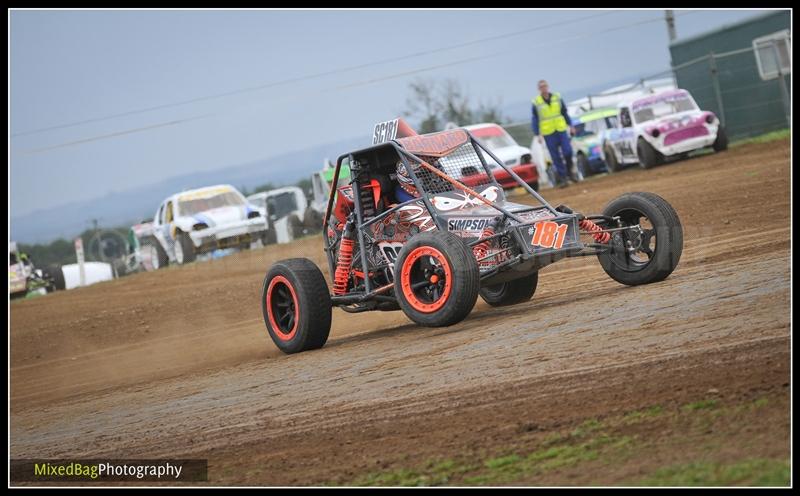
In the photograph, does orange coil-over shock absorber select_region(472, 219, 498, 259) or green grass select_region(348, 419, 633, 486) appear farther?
orange coil-over shock absorber select_region(472, 219, 498, 259)

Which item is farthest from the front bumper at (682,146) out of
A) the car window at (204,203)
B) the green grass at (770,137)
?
the car window at (204,203)

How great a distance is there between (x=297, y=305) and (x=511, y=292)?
193 cm

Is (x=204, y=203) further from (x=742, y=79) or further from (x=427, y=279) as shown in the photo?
(x=427, y=279)

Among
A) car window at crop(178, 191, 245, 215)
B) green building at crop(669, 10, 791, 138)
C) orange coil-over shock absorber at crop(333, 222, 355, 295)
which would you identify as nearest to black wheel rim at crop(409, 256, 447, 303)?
orange coil-over shock absorber at crop(333, 222, 355, 295)

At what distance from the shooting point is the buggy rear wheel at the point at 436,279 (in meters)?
8.34

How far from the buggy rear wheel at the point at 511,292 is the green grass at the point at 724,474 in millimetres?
5794

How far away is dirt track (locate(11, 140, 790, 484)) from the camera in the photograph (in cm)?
520

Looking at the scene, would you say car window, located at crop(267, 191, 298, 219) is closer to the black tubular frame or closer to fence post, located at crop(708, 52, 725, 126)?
fence post, located at crop(708, 52, 725, 126)

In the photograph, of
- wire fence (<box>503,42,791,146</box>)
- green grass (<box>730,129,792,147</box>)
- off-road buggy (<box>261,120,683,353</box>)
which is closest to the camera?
off-road buggy (<box>261,120,683,353</box>)

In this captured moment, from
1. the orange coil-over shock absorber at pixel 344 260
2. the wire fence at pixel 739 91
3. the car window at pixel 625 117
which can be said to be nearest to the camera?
the orange coil-over shock absorber at pixel 344 260

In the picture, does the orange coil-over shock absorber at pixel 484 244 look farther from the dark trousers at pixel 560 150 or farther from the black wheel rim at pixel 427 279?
the dark trousers at pixel 560 150

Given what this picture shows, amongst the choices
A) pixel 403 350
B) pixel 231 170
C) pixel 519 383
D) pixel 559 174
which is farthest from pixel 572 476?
pixel 231 170

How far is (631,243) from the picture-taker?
9.05 m

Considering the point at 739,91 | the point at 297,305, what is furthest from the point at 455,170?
the point at 739,91
